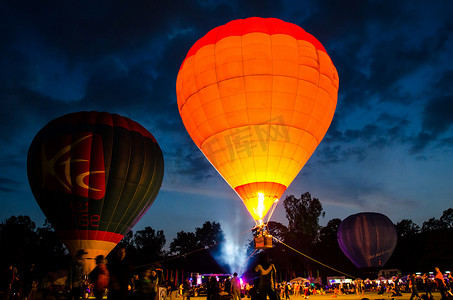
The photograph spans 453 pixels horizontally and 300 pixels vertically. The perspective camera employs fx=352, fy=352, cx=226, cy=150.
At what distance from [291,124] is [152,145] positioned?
783 centimetres

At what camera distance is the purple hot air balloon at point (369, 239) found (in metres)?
27.0

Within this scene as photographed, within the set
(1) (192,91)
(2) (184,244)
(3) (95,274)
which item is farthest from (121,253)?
(2) (184,244)

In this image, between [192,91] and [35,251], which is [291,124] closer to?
[192,91]

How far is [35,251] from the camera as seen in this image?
1719 inches

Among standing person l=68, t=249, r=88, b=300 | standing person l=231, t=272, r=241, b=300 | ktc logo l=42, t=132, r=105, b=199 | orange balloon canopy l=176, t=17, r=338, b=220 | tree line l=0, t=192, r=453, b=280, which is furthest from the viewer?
tree line l=0, t=192, r=453, b=280

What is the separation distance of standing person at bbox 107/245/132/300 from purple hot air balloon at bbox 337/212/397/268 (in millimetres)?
25802

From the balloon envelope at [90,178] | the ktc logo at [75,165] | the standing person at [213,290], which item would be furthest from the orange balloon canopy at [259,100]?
the ktc logo at [75,165]

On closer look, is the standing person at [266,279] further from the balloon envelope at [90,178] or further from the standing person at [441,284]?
the balloon envelope at [90,178]

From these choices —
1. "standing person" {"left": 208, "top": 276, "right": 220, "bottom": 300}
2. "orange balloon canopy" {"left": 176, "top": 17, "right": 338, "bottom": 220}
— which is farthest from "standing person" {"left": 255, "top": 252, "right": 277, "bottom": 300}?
"orange balloon canopy" {"left": 176, "top": 17, "right": 338, "bottom": 220}

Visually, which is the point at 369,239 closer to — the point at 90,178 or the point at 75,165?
the point at 90,178

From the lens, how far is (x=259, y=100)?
13344 mm

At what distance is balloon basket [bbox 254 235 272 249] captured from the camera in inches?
Answer: 510

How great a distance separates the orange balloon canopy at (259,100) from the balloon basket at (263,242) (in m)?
0.90

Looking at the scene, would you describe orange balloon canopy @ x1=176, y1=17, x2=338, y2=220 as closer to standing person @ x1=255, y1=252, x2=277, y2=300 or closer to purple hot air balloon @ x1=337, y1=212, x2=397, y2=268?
standing person @ x1=255, y1=252, x2=277, y2=300
